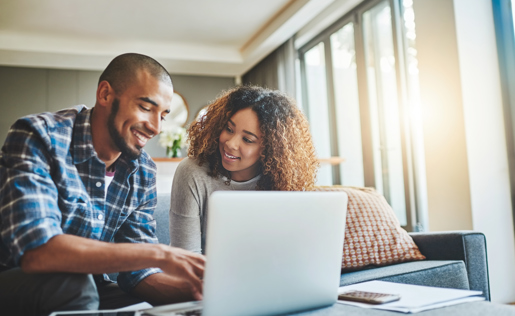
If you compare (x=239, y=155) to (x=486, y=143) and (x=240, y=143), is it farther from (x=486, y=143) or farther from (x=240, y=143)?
(x=486, y=143)

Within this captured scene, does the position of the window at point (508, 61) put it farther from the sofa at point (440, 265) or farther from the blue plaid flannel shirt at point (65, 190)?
the blue plaid flannel shirt at point (65, 190)

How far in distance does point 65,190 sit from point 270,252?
55cm

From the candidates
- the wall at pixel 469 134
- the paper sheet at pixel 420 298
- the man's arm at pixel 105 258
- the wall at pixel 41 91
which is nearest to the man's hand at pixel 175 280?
the man's arm at pixel 105 258

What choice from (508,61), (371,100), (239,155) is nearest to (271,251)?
(239,155)

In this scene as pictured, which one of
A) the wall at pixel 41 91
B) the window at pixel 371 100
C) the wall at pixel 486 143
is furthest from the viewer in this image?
the wall at pixel 41 91

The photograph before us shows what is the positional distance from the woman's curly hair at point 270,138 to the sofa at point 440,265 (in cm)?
35

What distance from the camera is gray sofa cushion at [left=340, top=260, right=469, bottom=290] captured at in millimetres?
1645

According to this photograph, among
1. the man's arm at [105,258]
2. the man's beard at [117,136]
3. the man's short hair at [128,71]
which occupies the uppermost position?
the man's short hair at [128,71]

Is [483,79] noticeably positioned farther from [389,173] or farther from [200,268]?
[200,268]

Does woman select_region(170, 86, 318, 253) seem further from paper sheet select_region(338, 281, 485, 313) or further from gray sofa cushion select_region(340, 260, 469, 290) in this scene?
paper sheet select_region(338, 281, 485, 313)

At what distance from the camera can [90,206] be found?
44.4 inches

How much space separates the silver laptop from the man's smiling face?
0.52 meters

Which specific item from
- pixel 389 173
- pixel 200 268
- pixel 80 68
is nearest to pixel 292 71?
pixel 389 173

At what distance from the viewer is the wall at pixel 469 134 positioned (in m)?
2.53
